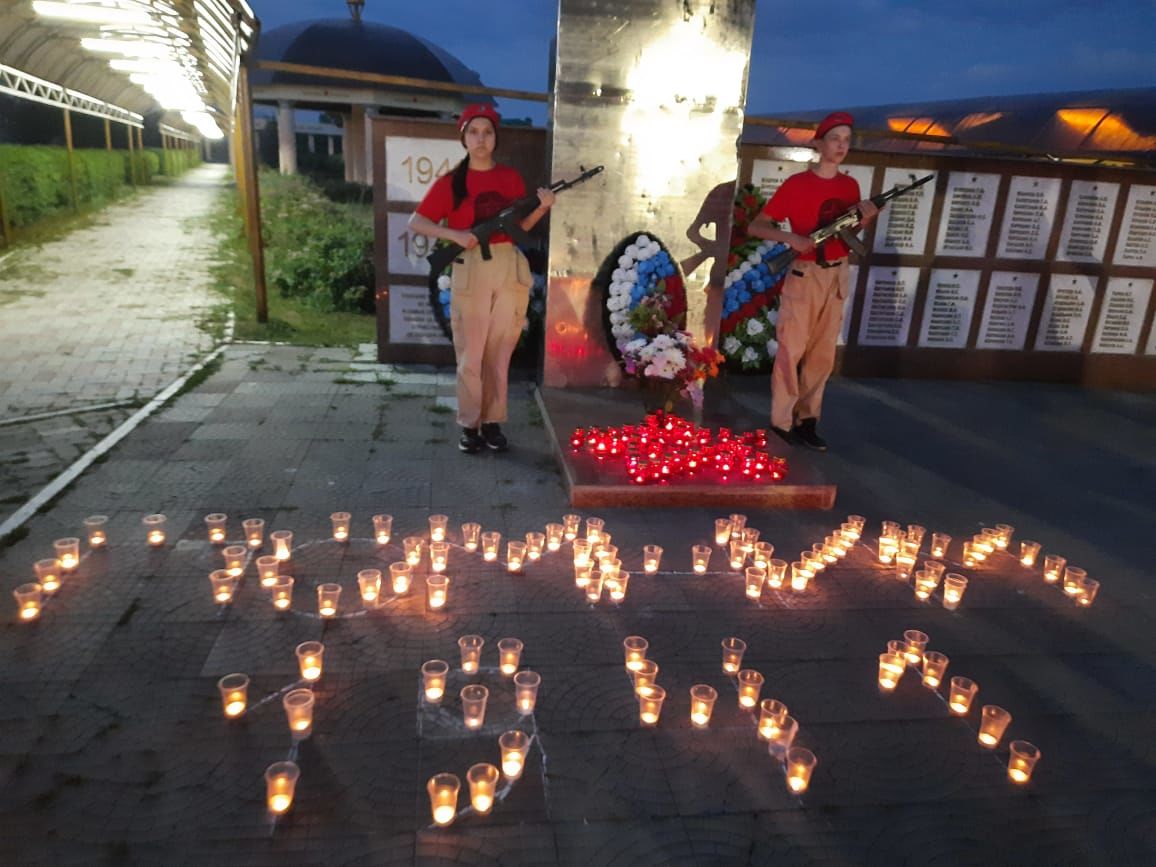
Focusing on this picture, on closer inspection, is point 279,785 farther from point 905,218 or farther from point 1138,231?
point 1138,231

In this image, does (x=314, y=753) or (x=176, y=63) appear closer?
(x=314, y=753)

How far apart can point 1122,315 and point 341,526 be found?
9.32 metres

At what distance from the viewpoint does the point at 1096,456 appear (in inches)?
273

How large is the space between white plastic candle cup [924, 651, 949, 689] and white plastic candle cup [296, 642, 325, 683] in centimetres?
265

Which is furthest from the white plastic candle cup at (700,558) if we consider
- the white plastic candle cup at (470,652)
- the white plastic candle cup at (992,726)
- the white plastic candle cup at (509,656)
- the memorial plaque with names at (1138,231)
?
the memorial plaque with names at (1138,231)

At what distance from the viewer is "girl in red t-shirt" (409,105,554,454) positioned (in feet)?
17.9

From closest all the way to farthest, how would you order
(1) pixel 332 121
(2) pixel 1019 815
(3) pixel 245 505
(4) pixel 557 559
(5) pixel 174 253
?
(2) pixel 1019 815 < (4) pixel 557 559 < (3) pixel 245 505 < (5) pixel 174 253 < (1) pixel 332 121

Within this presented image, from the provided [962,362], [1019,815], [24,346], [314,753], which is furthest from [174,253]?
[1019,815]

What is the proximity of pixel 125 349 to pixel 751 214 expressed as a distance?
6.96 metres

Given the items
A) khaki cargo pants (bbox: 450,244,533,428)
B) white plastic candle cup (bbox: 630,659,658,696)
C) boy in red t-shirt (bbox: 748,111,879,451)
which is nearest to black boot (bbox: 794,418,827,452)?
boy in red t-shirt (bbox: 748,111,879,451)

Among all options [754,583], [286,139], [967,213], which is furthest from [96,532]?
[286,139]

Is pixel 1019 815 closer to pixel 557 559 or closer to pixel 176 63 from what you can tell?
pixel 557 559

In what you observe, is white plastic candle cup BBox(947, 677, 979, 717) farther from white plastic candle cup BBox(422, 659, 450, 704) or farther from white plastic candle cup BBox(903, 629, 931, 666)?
white plastic candle cup BBox(422, 659, 450, 704)

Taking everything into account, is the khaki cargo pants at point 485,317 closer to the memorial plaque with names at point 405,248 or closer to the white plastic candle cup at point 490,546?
the white plastic candle cup at point 490,546
